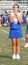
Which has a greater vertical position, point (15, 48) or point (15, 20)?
point (15, 20)

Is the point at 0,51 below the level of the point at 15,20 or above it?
below

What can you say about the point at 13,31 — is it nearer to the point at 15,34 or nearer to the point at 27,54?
the point at 15,34

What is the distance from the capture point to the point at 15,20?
665 centimetres

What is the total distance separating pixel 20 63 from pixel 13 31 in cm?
92

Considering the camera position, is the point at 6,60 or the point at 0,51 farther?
the point at 0,51

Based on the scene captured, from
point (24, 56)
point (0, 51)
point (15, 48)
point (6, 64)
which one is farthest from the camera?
point (0, 51)

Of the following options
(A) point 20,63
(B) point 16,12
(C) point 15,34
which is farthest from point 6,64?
(B) point 16,12

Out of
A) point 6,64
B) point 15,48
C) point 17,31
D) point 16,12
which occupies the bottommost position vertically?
point 6,64

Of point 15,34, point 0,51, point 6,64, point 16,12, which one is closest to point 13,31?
point 15,34

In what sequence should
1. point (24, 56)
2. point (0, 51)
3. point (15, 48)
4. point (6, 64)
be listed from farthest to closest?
point (0, 51), point (24, 56), point (15, 48), point (6, 64)

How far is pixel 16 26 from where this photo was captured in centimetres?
665

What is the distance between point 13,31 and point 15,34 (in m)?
0.11

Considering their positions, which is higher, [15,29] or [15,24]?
[15,24]

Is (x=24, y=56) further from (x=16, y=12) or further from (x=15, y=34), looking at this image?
(x=16, y=12)
